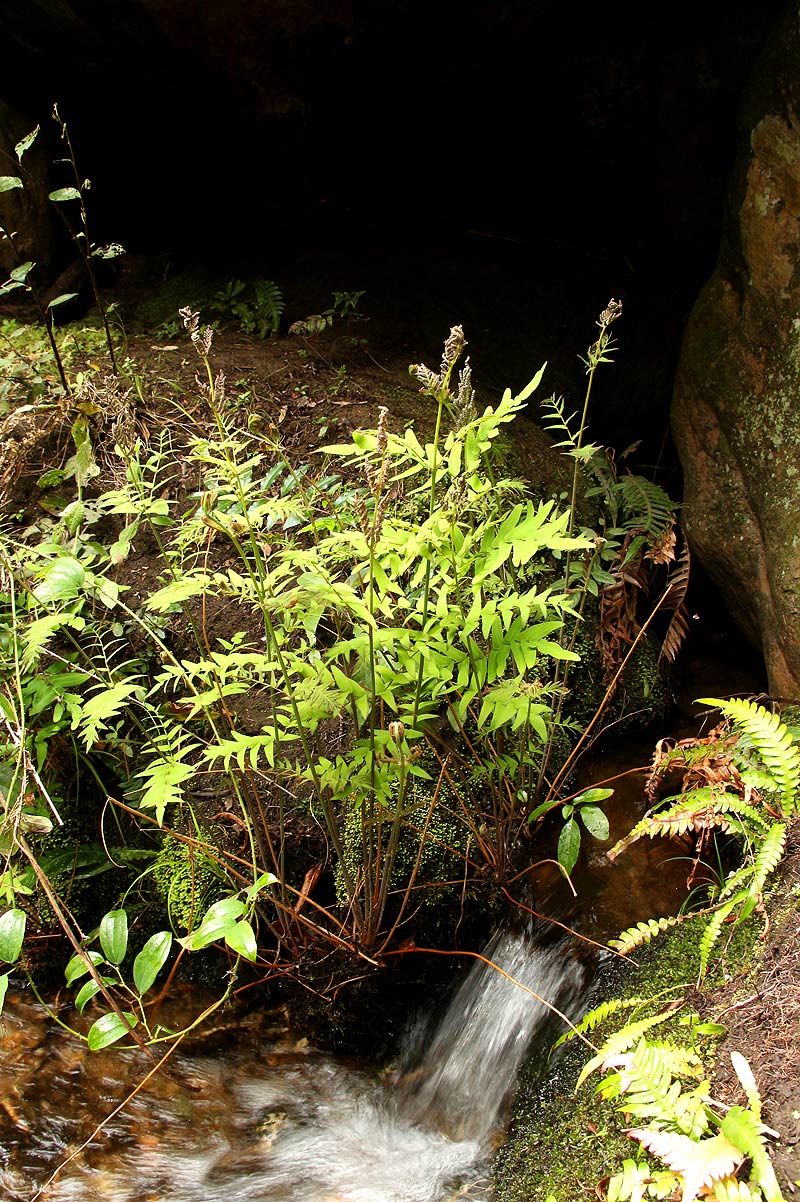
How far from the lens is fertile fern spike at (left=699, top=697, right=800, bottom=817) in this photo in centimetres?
225

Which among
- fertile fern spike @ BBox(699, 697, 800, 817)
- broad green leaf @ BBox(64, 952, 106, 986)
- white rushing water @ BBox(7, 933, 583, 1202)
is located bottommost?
white rushing water @ BBox(7, 933, 583, 1202)

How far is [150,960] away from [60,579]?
3.55 ft

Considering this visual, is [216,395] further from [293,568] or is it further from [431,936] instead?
[431,936]

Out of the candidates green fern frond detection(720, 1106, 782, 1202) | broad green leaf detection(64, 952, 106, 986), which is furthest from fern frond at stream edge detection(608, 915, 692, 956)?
broad green leaf detection(64, 952, 106, 986)

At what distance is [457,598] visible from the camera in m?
2.47

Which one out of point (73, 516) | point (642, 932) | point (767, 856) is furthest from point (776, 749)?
point (73, 516)

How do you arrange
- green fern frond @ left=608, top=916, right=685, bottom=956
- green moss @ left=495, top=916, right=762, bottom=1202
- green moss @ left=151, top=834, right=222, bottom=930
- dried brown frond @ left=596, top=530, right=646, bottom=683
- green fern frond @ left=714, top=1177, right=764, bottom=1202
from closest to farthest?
1. green fern frond @ left=714, top=1177, right=764, bottom=1202
2. green moss @ left=495, top=916, right=762, bottom=1202
3. green fern frond @ left=608, top=916, right=685, bottom=956
4. green moss @ left=151, top=834, right=222, bottom=930
5. dried brown frond @ left=596, top=530, right=646, bottom=683

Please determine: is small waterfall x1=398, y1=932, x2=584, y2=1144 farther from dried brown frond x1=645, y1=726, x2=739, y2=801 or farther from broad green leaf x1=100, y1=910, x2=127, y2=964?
broad green leaf x1=100, y1=910, x2=127, y2=964

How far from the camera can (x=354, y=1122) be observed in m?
2.92

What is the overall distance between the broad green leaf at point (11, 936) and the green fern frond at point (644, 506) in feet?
8.56

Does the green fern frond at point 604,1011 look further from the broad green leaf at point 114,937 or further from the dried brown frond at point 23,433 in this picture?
the dried brown frond at point 23,433

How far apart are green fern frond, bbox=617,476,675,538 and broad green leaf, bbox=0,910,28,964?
2610 mm

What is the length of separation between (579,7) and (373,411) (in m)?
2.18

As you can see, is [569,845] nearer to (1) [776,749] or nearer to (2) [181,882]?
(1) [776,749]
